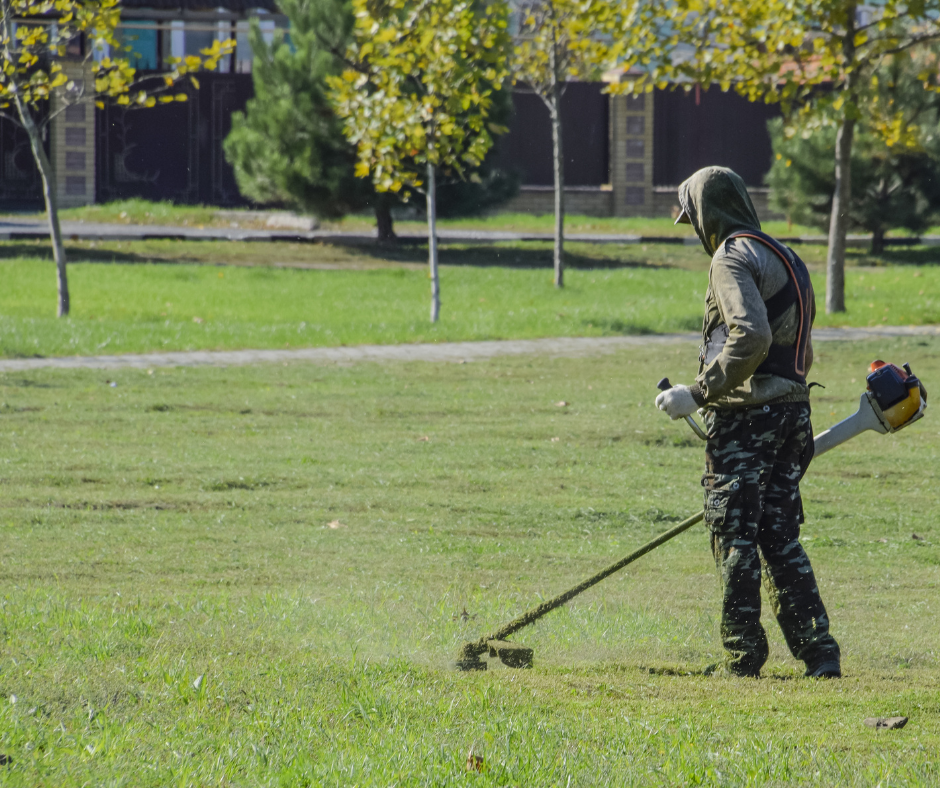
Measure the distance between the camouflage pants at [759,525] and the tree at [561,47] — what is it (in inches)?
417

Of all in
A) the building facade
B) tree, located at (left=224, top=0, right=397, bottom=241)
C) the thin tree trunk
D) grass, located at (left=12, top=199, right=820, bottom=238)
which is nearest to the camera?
the thin tree trunk

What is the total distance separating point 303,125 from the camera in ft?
76.8

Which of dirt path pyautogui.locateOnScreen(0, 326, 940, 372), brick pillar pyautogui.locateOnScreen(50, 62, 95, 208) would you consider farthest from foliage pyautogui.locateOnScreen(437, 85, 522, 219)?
brick pillar pyautogui.locateOnScreen(50, 62, 95, 208)

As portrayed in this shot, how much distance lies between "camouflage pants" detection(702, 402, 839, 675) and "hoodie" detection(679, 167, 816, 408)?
9 cm

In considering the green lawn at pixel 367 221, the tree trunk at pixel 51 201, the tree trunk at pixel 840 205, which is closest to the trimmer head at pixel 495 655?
the tree trunk at pixel 51 201

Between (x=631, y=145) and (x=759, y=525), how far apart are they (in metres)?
29.3

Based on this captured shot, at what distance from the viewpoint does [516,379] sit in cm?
1179

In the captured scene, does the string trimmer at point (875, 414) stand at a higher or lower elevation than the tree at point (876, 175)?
lower

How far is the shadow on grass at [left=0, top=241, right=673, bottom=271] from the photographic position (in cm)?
2192

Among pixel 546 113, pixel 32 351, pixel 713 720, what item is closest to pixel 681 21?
pixel 32 351

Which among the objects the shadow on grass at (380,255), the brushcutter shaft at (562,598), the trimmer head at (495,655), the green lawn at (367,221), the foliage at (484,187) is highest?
the foliage at (484,187)

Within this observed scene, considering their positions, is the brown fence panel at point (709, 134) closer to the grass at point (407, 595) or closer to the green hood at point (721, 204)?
the grass at point (407, 595)

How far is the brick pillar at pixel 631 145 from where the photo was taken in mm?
32375

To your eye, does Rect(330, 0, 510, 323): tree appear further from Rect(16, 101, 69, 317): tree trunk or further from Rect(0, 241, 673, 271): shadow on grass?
Rect(0, 241, 673, 271): shadow on grass
